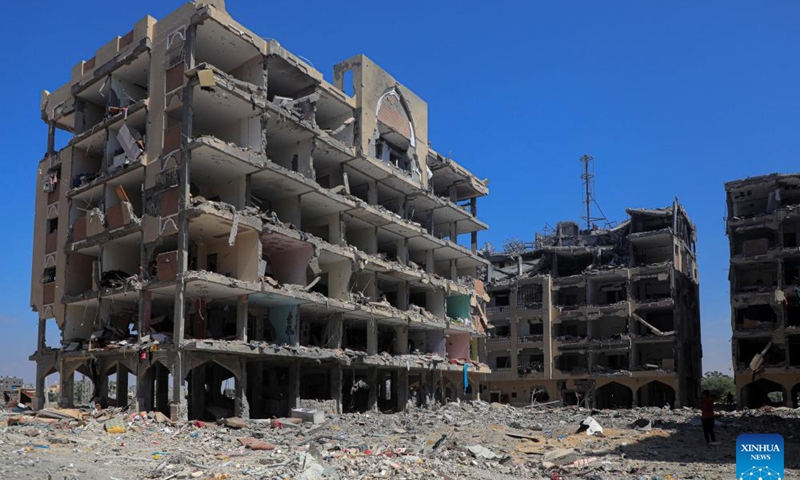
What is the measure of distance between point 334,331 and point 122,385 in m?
10.8

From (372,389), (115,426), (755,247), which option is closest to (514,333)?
(755,247)

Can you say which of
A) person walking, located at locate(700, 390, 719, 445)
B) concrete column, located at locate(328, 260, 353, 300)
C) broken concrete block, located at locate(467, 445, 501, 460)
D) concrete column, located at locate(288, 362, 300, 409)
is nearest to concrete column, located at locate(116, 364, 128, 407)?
concrete column, located at locate(288, 362, 300, 409)

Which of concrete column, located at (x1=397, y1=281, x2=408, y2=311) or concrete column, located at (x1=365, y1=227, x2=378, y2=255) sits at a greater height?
concrete column, located at (x1=365, y1=227, x2=378, y2=255)

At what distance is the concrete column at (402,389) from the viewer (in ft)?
151

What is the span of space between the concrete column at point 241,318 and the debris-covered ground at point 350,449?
12.9 ft

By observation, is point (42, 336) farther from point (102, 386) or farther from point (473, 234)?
point (473, 234)

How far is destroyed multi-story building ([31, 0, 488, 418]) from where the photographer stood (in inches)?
1313

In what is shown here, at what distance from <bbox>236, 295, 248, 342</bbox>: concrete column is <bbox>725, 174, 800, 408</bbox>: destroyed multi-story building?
39781mm

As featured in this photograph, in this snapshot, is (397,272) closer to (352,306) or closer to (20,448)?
(352,306)

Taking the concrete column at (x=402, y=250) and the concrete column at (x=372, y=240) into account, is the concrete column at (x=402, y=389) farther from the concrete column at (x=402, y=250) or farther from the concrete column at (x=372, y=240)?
the concrete column at (x=372, y=240)

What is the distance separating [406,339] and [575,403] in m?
27.6

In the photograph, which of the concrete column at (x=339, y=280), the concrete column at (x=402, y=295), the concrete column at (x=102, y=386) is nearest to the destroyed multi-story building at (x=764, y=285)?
the concrete column at (x=402, y=295)

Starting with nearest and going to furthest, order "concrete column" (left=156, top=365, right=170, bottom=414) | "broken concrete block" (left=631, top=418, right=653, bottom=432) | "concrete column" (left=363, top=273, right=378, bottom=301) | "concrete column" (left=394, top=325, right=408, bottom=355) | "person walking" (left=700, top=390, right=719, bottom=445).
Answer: "person walking" (left=700, top=390, right=719, bottom=445)
"broken concrete block" (left=631, top=418, right=653, bottom=432)
"concrete column" (left=156, top=365, right=170, bottom=414)
"concrete column" (left=363, top=273, right=378, bottom=301)
"concrete column" (left=394, top=325, right=408, bottom=355)

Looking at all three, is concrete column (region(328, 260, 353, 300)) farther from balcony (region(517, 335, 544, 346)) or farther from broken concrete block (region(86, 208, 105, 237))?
balcony (region(517, 335, 544, 346))
